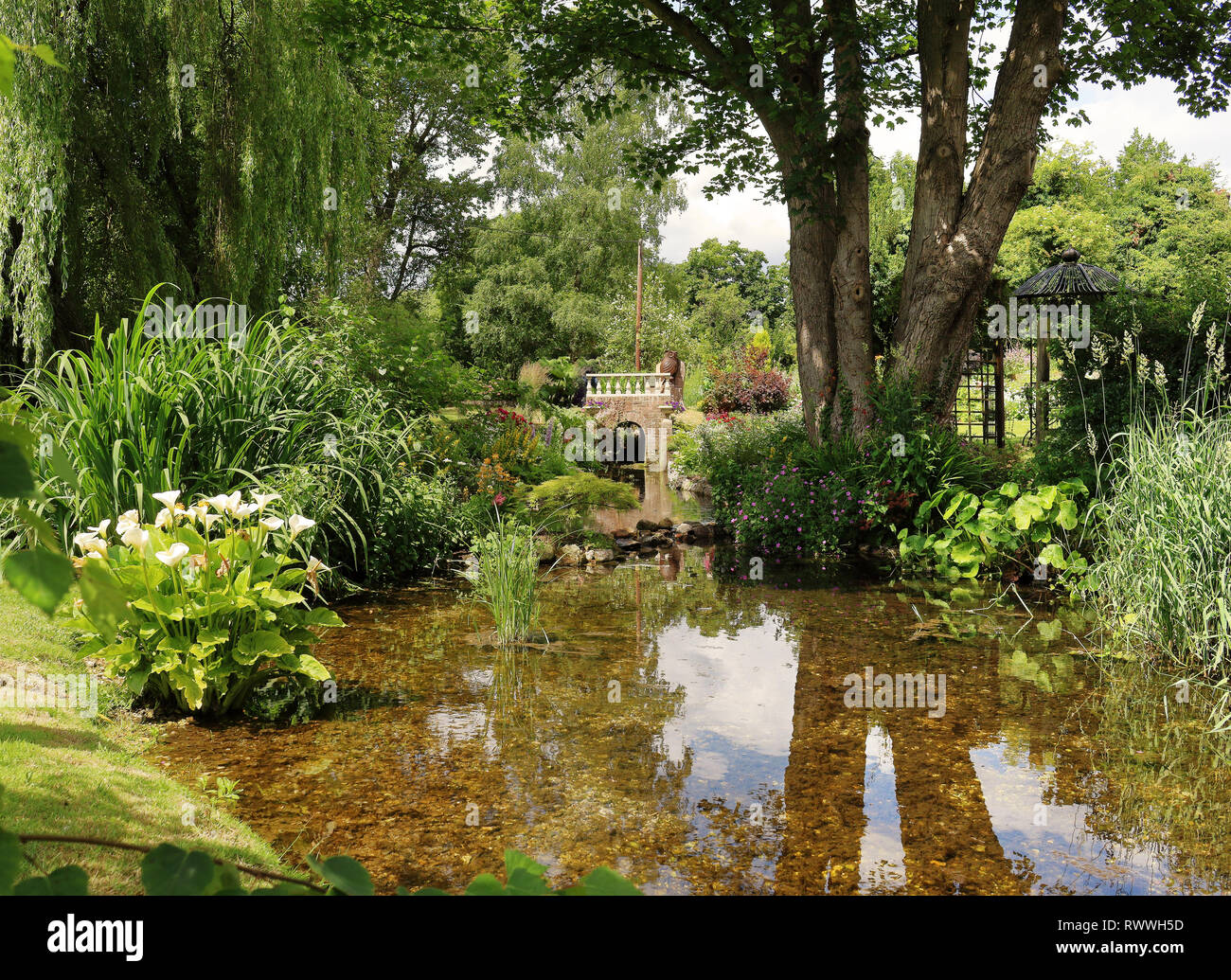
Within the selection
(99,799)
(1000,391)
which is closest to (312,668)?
(99,799)

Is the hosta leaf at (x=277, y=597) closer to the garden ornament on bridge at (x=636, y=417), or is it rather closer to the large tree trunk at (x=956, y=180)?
the large tree trunk at (x=956, y=180)

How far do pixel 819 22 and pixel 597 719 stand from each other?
25.5 feet

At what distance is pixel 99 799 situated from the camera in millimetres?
3021

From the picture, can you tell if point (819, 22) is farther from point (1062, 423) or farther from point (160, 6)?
point (160, 6)

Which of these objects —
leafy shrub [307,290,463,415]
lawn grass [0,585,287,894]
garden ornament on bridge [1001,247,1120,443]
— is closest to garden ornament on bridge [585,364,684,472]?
garden ornament on bridge [1001,247,1120,443]

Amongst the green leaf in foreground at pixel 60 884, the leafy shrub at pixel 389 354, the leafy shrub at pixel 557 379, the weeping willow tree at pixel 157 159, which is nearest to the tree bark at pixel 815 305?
the leafy shrub at pixel 389 354

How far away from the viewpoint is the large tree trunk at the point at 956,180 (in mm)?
8367

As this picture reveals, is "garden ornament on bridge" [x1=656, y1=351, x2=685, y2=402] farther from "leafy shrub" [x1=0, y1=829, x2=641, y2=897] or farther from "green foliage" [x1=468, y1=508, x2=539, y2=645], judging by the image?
"leafy shrub" [x1=0, y1=829, x2=641, y2=897]

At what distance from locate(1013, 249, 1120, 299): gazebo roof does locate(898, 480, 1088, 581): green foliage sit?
4.60m

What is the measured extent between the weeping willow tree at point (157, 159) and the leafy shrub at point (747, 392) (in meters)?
13.7

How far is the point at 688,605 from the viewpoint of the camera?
25.1 feet

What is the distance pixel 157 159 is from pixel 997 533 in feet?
33.2
